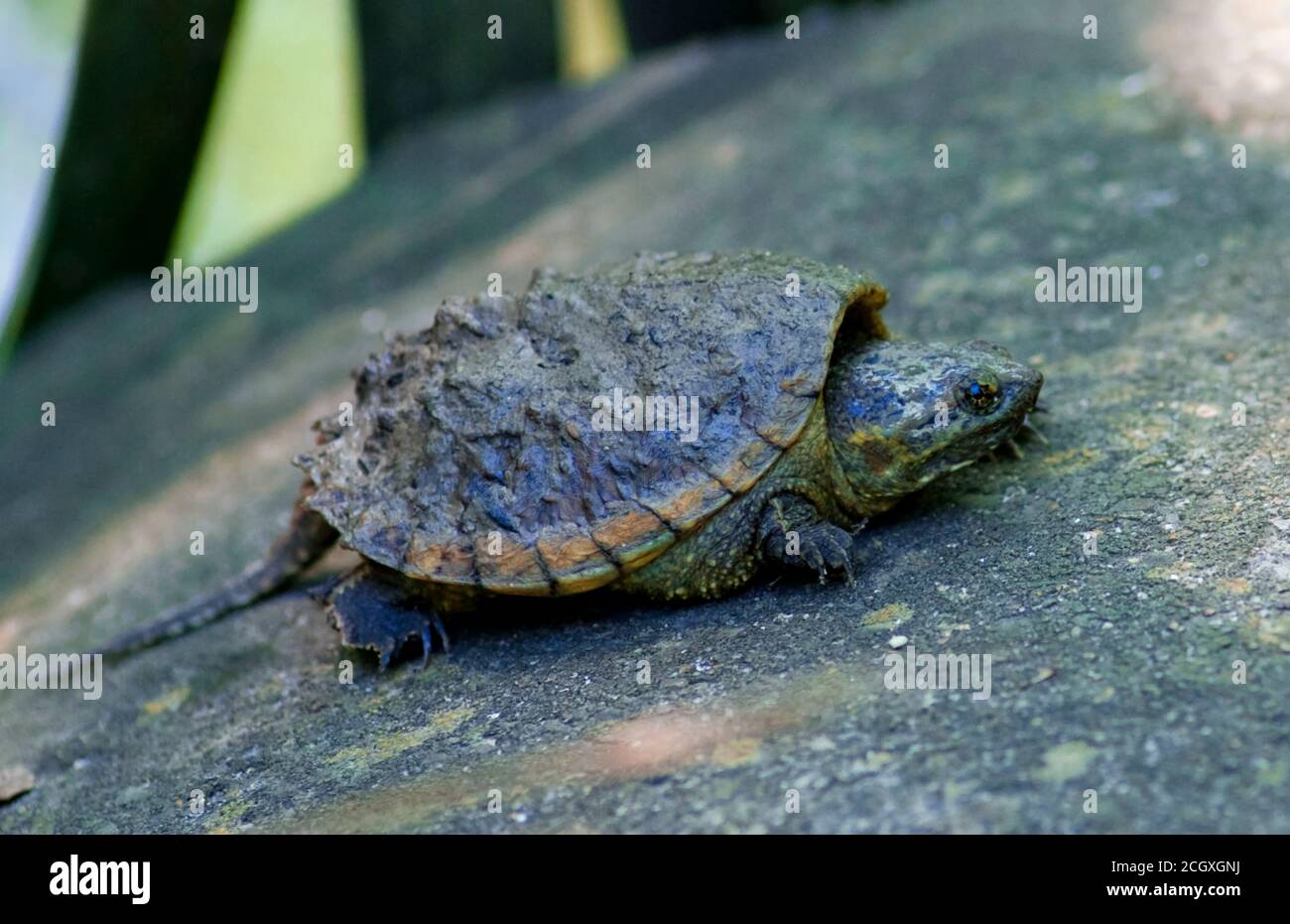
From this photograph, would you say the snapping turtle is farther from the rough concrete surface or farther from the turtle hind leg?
the rough concrete surface

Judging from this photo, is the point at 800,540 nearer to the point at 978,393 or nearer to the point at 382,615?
the point at 978,393

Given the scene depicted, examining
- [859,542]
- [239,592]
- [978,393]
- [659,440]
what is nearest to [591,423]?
[659,440]

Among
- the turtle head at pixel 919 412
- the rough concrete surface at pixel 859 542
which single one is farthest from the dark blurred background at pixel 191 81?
the turtle head at pixel 919 412

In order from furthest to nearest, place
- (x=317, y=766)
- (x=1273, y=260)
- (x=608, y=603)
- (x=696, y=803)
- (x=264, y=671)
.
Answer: (x=1273, y=260), (x=264, y=671), (x=608, y=603), (x=317, y=766), (x=696, y=803)

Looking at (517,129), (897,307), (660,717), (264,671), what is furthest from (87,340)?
(660,717)

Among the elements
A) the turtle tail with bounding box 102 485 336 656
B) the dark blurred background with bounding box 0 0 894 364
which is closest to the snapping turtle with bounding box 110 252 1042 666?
the turtle tail with bounding box 102 485 336 656

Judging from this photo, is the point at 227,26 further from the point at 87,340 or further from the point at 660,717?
the point at 660,717

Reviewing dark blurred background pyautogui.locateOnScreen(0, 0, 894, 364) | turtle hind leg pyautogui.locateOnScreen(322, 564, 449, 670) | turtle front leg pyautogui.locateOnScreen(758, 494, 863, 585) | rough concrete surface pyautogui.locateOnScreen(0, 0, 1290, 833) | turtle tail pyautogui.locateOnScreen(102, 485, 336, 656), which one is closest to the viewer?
rough concrete surface pyautogui.locateOnScreen(0, 0, 1290, 833)
